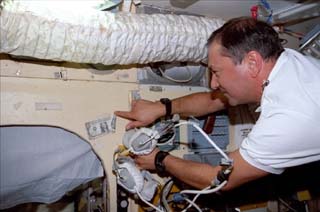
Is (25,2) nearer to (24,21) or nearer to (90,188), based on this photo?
(24,21)

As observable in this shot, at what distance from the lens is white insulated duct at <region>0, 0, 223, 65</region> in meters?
1.07

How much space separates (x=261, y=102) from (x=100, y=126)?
66 centimetres

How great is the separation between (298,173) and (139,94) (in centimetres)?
109

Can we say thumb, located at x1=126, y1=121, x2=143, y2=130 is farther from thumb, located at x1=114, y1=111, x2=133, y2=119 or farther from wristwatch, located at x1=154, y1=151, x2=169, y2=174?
wristwatch, located at x1=154, y1=151, x2=169, y2=174

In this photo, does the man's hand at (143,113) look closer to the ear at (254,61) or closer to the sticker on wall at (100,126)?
the sticker on wall at (100,126)

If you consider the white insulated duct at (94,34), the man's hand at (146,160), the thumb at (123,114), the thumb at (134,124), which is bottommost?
the man's hand at (146,160)

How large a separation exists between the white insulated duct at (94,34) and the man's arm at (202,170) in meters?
0.43

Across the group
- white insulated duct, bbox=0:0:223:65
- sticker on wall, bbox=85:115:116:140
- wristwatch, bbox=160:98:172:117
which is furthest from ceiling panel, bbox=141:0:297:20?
sticker on wall, bbox=85:115:116:140

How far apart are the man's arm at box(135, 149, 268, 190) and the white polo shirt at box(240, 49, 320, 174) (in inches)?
1.4

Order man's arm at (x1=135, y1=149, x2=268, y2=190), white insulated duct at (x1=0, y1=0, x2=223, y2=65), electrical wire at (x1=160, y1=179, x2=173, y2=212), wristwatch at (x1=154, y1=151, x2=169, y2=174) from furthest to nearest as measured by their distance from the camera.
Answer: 1. electrical wire at (x1=160, y1=179, x2=173, y2=212)
2. wristwatch at (x1=154, y1=151, x2=169, y2=174)
3. man's arm at (x1=135, y1=149, x2=268, y2=190)
4. white insulated duct at (x1=0, y1=0, x2=223, y2=65)

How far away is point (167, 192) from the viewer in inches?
61.1

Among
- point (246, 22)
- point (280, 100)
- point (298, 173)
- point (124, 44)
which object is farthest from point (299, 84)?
point (298, 173)

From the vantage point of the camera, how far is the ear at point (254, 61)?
123cm

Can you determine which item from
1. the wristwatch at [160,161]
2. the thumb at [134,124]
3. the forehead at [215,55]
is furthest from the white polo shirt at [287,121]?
the thumb at [134,124]
